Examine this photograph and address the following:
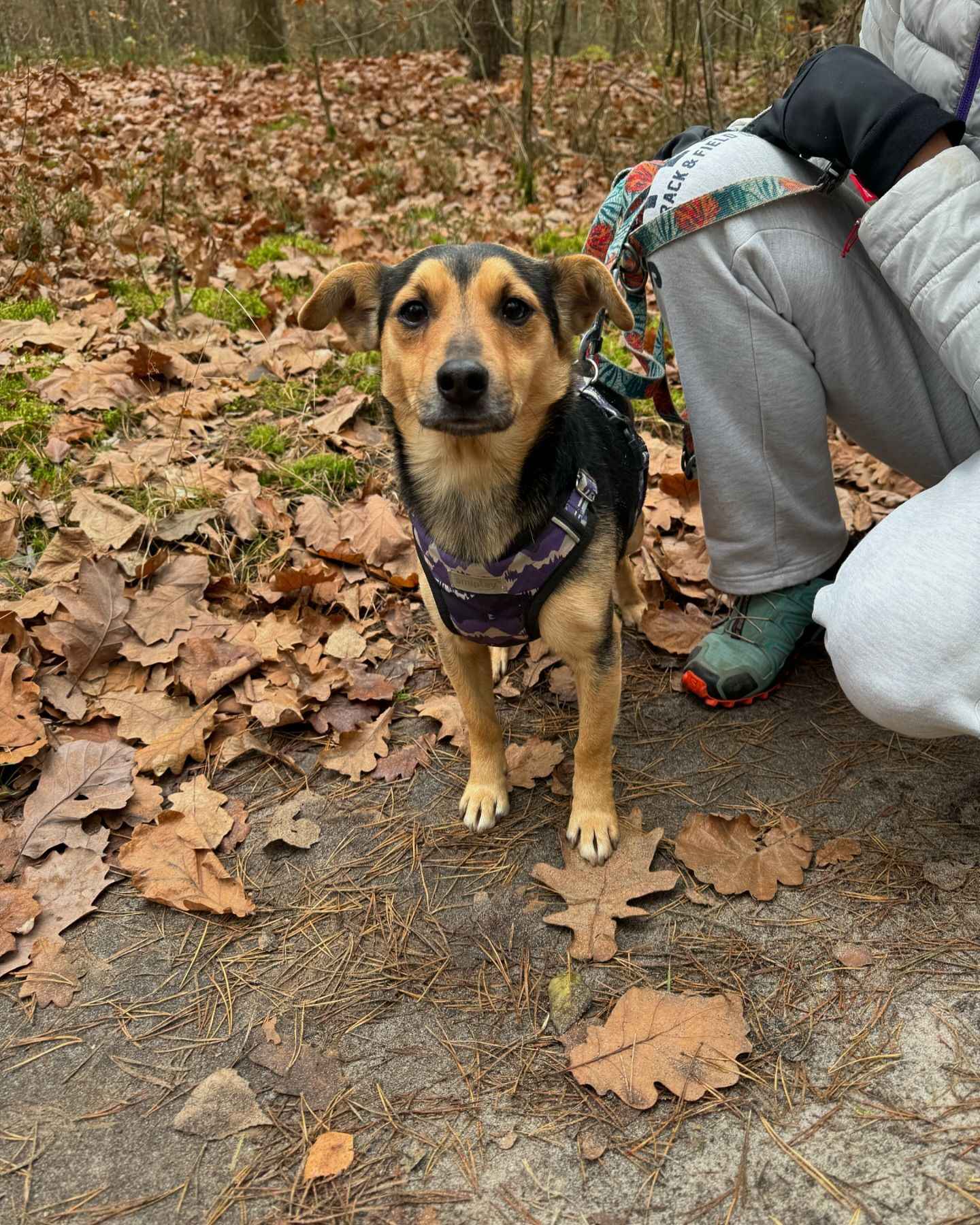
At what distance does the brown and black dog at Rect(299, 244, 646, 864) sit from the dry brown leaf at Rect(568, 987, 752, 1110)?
566mm

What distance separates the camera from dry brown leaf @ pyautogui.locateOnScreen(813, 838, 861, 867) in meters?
2.62

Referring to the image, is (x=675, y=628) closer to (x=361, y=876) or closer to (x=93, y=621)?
(x=361, y=876)

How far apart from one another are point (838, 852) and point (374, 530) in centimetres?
237

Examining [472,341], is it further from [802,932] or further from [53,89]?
[53,89]

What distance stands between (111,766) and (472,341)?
1.81 meters

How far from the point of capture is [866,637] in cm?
236

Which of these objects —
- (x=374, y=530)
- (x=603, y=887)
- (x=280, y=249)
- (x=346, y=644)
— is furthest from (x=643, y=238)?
(x=280, y=249)

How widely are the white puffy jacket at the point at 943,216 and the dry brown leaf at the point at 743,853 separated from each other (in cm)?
135

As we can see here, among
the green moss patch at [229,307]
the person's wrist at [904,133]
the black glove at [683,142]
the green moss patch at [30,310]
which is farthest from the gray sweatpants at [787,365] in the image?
the green moss patch at [30,310]

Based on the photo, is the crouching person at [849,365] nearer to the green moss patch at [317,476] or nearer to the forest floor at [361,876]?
the forest floor at [361,876]

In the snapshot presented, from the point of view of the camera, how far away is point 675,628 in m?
3.70

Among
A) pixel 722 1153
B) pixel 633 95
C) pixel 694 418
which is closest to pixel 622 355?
pixel 694 418

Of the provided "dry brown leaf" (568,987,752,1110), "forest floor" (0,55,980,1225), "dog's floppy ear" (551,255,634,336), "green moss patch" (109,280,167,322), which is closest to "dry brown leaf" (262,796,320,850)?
"forest floor" (0,55,980,1225)

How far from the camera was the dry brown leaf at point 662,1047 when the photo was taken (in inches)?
80.3
